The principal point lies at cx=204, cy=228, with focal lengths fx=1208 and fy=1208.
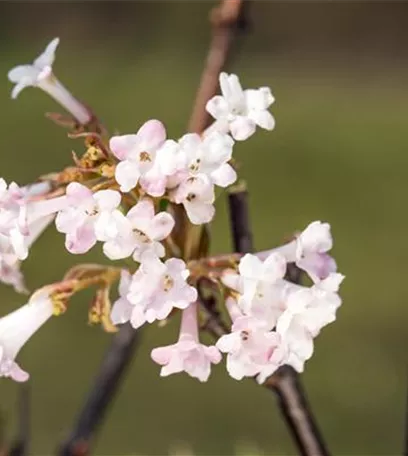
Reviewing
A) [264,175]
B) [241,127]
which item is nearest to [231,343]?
[241,127]

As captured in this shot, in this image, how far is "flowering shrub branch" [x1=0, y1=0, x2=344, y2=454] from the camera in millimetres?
571

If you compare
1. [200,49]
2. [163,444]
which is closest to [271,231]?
[163,444]

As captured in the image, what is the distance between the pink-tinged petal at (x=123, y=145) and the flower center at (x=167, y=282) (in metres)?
0.06

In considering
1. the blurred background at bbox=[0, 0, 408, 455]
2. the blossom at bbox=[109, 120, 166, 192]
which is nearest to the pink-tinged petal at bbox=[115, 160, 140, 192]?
the blossom at bbox=[109, 120, 166, 192]

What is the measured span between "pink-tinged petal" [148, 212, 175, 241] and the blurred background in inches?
37.6

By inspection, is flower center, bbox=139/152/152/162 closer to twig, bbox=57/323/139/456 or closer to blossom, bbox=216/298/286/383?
blossom, bbox=216/298/286/383

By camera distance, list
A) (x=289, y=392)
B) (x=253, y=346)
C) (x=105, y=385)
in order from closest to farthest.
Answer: (x=253, y=346)
(x=289, y=392)
(x=105, y=385)

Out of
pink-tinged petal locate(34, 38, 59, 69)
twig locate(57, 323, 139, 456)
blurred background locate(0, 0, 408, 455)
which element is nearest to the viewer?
pink-tinged petal locate(34, 38, 59, 69)

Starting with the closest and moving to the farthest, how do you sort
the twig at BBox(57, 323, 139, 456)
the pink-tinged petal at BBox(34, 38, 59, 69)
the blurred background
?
the pink-tinged petal at BBox(34, 38, 59, 69) → the twig at BBox(57, 323, 139, 456) → the blurred background

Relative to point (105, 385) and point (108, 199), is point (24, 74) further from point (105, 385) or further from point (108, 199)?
point (105, 385)

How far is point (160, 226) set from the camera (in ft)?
1.88

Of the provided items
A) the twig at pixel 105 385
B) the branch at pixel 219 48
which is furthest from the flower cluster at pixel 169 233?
the twig at pixel 105 385

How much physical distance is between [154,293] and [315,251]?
0.09 meters

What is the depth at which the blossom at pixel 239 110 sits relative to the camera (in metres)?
0.61
